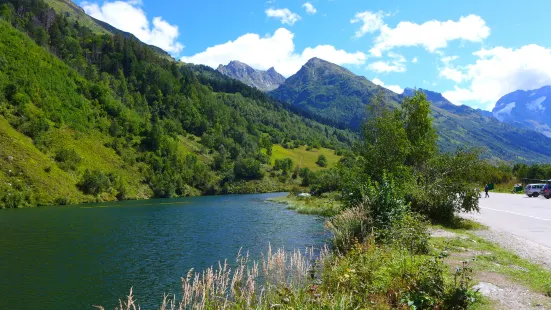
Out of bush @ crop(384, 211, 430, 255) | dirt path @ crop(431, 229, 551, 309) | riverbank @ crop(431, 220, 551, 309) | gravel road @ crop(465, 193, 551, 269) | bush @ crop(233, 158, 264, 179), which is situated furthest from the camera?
bush @ crop(233, 158, 264, 179)

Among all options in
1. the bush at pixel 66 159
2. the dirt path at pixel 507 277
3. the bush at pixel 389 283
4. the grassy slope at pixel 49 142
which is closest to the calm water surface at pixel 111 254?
the bush at pixel 389 283

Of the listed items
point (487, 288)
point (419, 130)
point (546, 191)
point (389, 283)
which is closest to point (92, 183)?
point (419, 130)

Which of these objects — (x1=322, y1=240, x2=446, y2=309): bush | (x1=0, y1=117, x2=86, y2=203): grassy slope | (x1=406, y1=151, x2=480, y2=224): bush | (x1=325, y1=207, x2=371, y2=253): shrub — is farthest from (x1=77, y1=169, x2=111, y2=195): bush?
(x1=322, y1=240, x2=446, y2=309): bush

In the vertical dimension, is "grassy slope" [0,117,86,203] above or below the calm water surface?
above

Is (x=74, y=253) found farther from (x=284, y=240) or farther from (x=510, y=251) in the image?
(x=510, y=251)

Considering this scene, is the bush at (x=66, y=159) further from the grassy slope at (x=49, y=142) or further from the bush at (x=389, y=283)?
the bush at (x=389, y=283)

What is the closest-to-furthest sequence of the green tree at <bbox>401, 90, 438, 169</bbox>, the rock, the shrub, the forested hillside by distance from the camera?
the rock
the shrub
the green tree at <bbox>401, 90, 438, 169</bbox>
the forested hillside

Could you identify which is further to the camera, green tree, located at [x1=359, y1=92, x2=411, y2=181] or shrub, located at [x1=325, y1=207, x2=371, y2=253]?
green tree, located at [x1=359, y1=92, x2=411, y2=181]

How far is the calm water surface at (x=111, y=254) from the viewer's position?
62.8 feet

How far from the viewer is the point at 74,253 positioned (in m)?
29.5

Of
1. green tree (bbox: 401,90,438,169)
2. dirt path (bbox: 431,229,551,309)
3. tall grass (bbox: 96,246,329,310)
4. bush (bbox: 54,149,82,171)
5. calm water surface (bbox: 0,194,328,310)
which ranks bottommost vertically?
calm water surface (bbox: 0,194,328,310)

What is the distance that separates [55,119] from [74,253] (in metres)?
107

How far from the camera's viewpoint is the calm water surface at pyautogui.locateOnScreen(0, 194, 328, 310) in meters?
19.2

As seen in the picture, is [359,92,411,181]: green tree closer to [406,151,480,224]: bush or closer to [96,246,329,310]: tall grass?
[406,151,480,224]: bush
